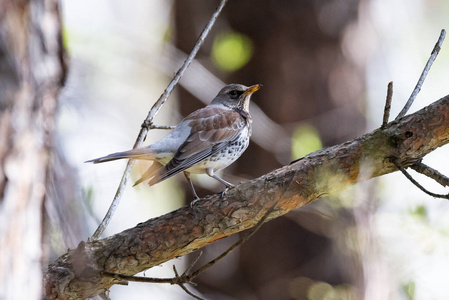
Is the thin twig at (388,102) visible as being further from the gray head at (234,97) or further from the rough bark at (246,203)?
the gray head at (234,97)

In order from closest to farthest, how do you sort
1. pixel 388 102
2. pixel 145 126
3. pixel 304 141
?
pixel 388 102 < pixel 145 126 < pixel 304 141

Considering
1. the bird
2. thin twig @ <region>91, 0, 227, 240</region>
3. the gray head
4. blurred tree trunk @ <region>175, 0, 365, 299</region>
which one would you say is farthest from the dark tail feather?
blurred tree trunk @ <region>175, 0, 365, 299</region>

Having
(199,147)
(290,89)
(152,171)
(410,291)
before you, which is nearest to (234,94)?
(290,89)

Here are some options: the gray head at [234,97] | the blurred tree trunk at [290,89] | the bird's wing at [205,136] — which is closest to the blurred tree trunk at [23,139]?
the bird's wing at [205,136]

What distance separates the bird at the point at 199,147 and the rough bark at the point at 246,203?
29.0 inches

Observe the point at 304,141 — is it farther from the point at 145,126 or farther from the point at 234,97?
the point at 145,126

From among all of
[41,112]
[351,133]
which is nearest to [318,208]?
[351,133]

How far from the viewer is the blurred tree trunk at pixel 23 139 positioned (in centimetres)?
169

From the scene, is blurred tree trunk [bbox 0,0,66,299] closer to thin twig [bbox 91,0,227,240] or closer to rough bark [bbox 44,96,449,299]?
rough bark [bbox 44,96,449,299]

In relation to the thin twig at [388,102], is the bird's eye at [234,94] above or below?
above

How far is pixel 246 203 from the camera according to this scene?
126 inches

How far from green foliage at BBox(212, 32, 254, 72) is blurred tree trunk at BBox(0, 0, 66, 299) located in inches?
141

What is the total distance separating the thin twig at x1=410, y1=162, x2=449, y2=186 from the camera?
9.20 feet

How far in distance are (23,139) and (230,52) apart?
3868mm
